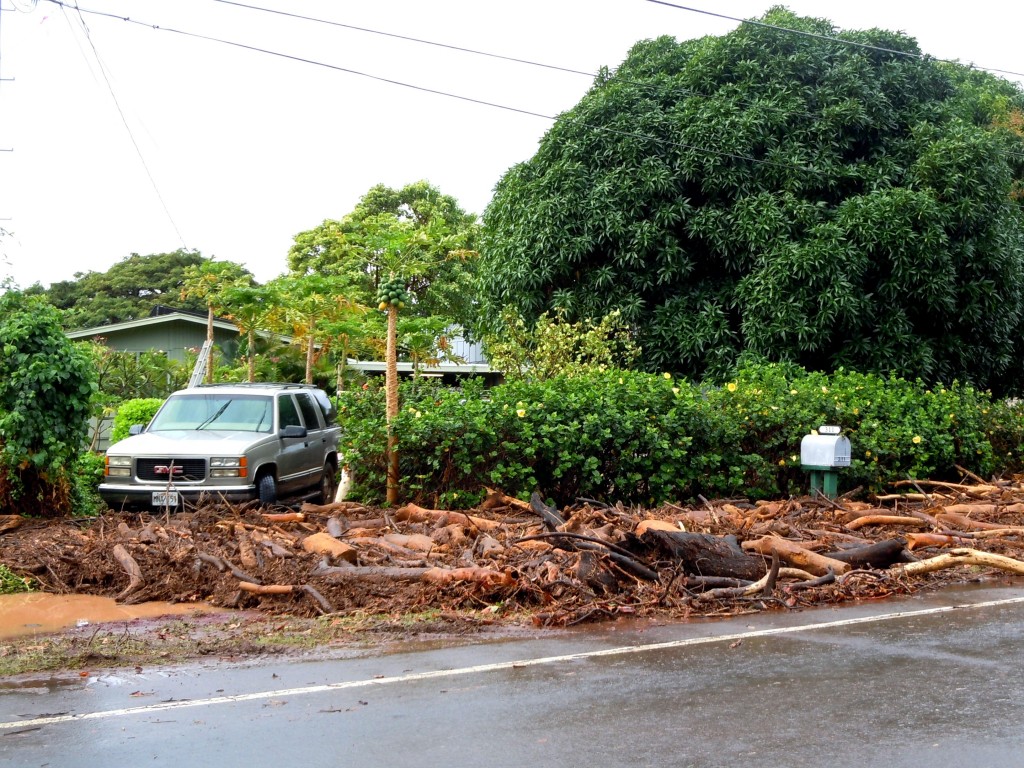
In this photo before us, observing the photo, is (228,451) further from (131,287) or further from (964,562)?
(131,287)

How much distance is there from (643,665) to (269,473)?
851cm

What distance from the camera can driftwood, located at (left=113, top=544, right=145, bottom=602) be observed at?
939 cm

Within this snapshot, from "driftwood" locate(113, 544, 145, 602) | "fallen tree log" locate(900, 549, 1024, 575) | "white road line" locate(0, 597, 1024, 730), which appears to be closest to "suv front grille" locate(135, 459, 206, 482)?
"driftwood" locate(113, 544, 145, 602)

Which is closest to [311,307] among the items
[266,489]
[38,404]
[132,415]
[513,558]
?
[132,415]

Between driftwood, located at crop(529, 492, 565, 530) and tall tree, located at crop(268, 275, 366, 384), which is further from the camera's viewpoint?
tall tree, located at crop(268, 275, 366, 384)

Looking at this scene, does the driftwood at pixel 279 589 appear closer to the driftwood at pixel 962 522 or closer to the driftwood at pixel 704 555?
the driftwood at pixel 704 555

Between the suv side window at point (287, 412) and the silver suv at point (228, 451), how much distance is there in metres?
0.02

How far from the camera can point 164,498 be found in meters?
13.3

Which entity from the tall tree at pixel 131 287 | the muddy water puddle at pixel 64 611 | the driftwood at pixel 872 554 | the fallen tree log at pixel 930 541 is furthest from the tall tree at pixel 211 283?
the tall tree at pixel 131 287

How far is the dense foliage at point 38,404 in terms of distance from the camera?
487 inches

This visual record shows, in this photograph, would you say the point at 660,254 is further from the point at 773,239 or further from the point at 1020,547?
the point at 1020,547

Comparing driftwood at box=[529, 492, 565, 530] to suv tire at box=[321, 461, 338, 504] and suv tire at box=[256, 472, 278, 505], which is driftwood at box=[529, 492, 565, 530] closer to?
suv tire at box=[256, 472, 278, 505]

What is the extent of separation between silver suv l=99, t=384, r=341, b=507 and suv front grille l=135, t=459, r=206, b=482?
13 millimetres

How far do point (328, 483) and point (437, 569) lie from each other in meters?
8.02
